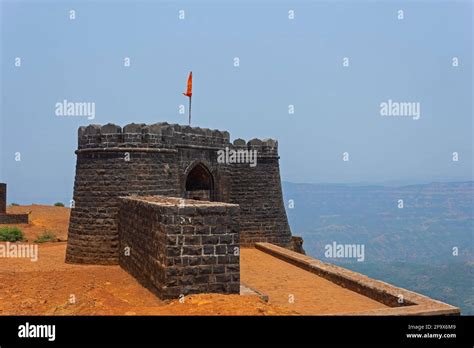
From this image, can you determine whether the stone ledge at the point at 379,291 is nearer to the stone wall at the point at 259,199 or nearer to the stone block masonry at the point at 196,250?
the stone block masonry at the point at 196,250

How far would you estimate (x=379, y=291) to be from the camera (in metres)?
10.4

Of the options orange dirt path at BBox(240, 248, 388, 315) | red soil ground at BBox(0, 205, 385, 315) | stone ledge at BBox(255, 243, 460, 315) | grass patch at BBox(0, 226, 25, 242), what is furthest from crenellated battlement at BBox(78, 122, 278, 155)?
grass patch at BBox(0, 226, 25, 242)

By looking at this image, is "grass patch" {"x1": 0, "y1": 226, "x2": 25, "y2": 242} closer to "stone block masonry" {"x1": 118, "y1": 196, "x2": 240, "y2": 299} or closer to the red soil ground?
the red soil ground

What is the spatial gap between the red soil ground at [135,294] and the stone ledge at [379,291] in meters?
0.24

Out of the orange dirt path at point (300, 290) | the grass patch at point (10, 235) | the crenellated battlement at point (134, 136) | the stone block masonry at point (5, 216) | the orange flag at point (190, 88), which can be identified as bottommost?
the orange dirt path at point (300, 290)

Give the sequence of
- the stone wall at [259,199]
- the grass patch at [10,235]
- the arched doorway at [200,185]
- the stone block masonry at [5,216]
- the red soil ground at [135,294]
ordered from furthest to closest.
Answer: the stone block masonry at [5,216], the grass patch at [10,235], the stone wall at [259,199], the arched doorway at [200,185], the red soil ground at [135,294]

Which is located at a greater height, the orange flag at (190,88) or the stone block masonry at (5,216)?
the orange flag at (190,88)

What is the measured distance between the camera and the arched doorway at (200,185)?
62.7 ft

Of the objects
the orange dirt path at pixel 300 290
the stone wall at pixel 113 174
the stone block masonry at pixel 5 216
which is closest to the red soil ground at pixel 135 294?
the orange dirt path at pixel 300 290

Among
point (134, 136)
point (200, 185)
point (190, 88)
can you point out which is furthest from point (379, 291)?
point (190, 88)
